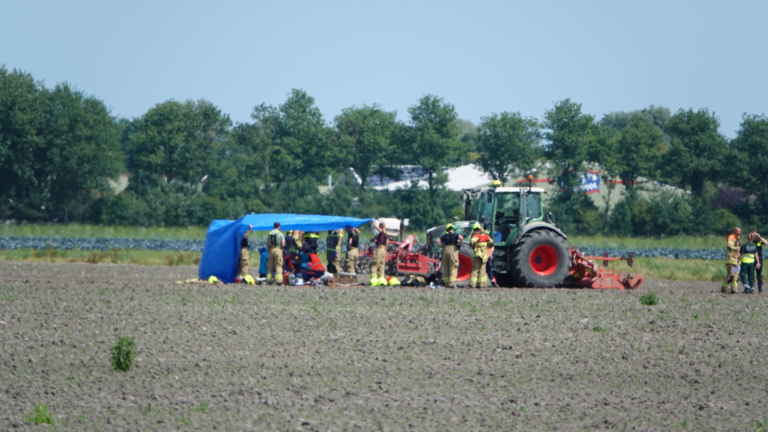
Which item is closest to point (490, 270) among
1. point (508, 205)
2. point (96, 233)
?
point (508, 205)

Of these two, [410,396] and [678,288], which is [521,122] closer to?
[678,288]

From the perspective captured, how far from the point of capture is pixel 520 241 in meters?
18.9

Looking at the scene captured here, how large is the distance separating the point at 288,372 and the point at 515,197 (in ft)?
36.3

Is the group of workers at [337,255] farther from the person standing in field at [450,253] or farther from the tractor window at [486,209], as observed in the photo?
the tractor window at [486,209]

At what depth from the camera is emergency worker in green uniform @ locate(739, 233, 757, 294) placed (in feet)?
64.1

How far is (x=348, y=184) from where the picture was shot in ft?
191

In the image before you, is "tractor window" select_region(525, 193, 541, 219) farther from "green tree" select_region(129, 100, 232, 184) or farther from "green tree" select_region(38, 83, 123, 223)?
"green tree" select_region(129, 100, 232, 184)

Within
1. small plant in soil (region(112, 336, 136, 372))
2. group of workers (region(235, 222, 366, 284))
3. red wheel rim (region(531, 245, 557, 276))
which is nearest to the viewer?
small plant in soil (region(112, 336, 136, 372))

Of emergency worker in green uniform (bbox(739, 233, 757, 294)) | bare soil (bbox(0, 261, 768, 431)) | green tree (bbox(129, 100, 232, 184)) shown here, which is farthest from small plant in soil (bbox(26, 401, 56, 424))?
green tree (bbox(129, 100, 232, 184))

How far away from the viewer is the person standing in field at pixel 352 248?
2084cm

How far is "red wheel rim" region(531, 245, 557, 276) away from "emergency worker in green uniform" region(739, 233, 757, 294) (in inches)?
183

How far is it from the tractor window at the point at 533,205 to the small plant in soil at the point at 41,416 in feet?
45.5

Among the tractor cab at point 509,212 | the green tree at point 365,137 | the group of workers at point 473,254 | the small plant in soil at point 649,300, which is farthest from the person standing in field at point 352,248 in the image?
the green tree at point 365,137

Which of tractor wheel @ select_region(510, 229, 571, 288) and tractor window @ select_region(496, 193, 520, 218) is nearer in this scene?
tractor wheel @ select_region(510, 229, 571, 288)
